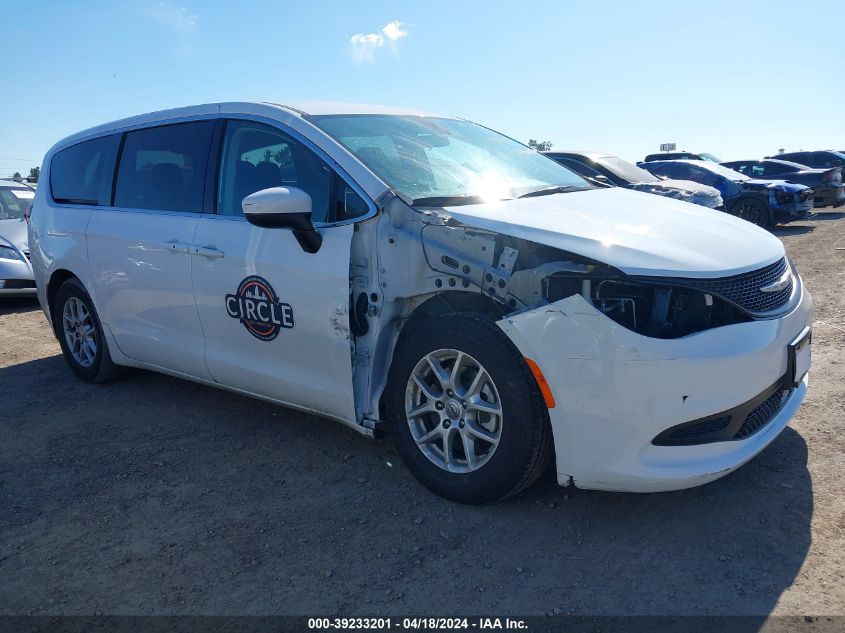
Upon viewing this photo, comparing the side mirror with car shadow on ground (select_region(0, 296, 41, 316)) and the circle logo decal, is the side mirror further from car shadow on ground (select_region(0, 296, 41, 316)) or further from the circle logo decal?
car shadow on ground (select_region(0, 296, 41, 316))

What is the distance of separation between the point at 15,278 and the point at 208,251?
5.60 meters

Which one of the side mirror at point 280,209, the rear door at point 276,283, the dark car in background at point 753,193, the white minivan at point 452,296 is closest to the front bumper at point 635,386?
the white minivan at point 452,296

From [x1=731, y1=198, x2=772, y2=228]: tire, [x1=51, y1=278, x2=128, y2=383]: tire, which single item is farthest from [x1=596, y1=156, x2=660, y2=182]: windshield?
[x1=51, y1=278, x2=128, y2=383]: tire

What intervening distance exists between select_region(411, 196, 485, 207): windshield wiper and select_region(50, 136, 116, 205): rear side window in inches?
103

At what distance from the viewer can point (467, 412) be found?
3.12m

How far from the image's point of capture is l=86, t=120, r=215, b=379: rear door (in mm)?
4156

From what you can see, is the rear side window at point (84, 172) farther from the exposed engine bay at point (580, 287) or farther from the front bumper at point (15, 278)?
the front bumper at point (15, 278)

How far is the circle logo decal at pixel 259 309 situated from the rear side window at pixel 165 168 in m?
0.66

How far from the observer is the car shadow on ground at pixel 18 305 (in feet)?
28.2

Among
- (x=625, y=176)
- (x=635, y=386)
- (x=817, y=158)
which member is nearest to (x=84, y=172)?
(x=635, y=386)

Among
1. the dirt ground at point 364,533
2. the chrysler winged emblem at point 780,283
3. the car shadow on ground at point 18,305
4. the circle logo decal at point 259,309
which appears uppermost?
the chrysler winged emblem at point 780,283

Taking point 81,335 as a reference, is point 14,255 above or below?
above

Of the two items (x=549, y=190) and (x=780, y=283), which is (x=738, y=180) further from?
(x=780, y=283)

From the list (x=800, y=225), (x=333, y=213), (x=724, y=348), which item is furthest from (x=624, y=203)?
(x=800, y=225)
